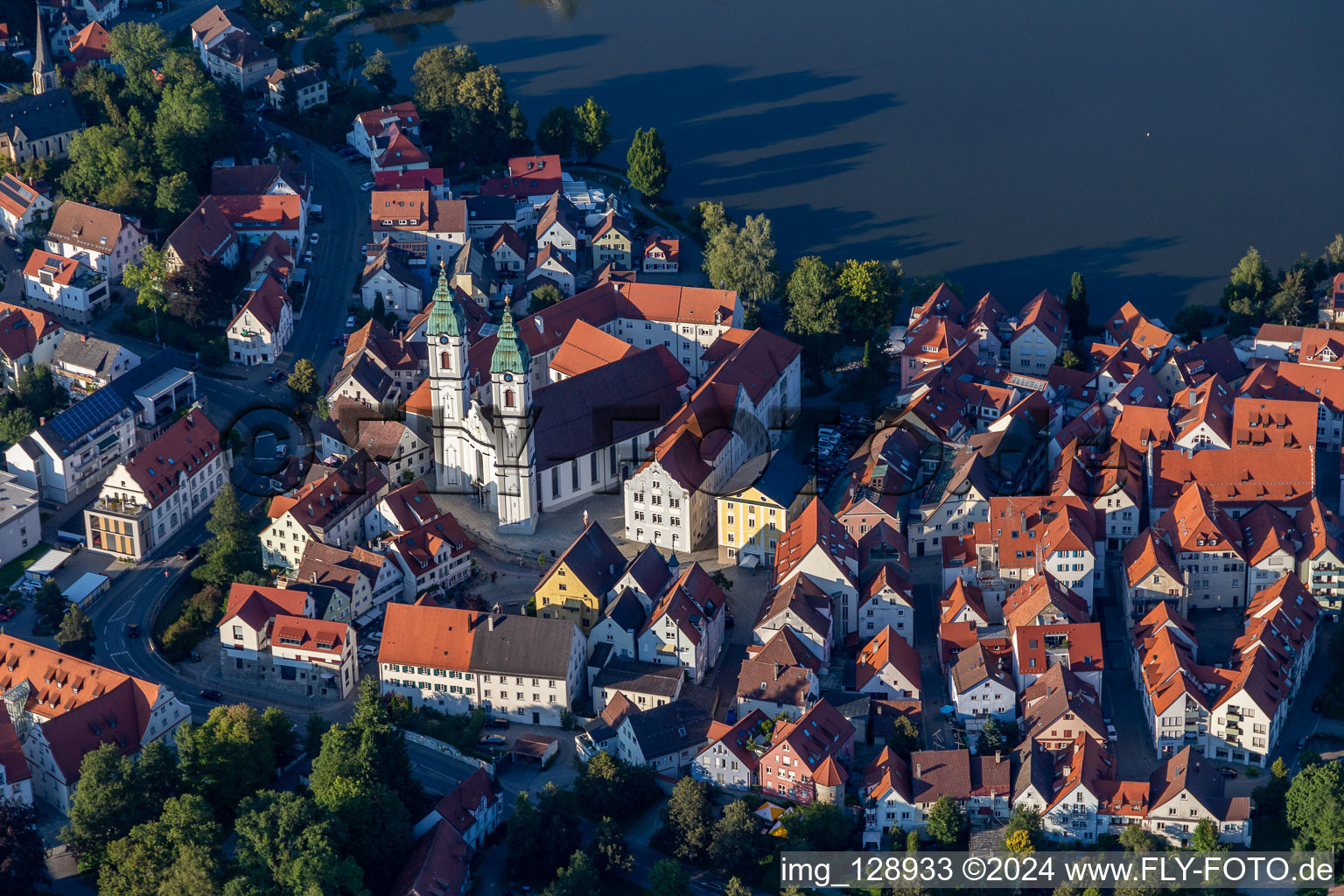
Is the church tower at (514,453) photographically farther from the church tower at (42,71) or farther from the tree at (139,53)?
the church tower at (42,71)

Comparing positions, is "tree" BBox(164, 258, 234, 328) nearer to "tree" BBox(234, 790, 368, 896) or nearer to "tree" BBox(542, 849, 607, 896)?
"tree" BBox(234, 790, 368, 896)

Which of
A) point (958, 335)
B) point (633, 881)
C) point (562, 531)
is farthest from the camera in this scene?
point (958, 335)

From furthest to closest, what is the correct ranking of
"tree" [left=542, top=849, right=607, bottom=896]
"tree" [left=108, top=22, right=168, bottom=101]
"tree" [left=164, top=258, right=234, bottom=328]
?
1. "tree" [left=108, top=22, right=168, bottom=101]
2. "tree" [left=164, top=258, right=234, bottom=328]
3. "tree" [left=542, top=849, right=607, bottom=896]

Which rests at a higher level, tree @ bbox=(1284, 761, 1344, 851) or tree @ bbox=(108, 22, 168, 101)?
tree @ bbox=(108, 22, 168, 101)

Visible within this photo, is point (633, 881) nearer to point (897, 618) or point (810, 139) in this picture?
point (897, 618)

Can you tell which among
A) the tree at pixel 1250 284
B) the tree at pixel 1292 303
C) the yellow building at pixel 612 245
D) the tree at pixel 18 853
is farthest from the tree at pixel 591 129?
the tree at pixel 18 853

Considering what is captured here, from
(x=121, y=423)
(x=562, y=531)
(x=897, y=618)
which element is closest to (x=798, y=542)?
(x=897, y=618)

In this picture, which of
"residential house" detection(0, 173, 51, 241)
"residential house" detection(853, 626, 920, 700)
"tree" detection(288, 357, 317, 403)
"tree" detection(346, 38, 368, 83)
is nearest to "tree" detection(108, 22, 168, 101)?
"residential house" detection(0, 173, 51, 241)
